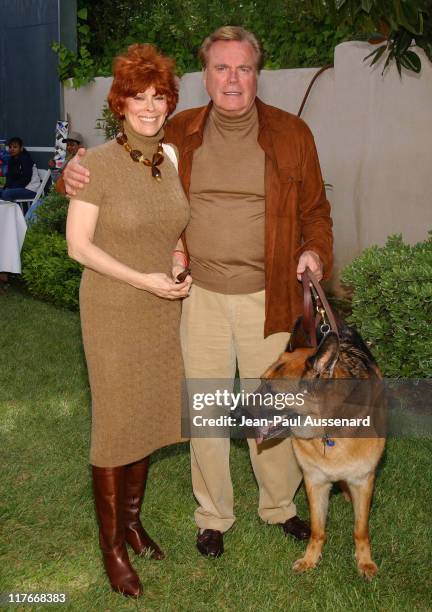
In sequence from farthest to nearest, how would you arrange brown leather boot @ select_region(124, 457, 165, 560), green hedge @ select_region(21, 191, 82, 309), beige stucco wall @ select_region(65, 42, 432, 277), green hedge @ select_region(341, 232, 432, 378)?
green hedge @ select_region(21, 191, 82, 309), beige stucco wall @ select_region(65, 42, 432, 277), green hedge @ select_region(341, 232, 432, 378), brown leather boot @ select_region(124, 457, 165, 560)

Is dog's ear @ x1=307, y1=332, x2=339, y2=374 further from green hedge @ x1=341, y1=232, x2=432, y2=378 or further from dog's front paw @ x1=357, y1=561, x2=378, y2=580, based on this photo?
green hedge @ x1=341, y1=232, x2=432, y2=378

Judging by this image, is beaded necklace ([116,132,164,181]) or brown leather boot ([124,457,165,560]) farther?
brown leather boot ([124,457,165,560])

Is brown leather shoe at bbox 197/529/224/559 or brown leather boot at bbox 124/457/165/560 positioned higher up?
brown leather boot at bbox 124/457/165/560

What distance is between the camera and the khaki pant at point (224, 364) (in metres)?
3.60

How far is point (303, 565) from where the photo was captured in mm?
3648

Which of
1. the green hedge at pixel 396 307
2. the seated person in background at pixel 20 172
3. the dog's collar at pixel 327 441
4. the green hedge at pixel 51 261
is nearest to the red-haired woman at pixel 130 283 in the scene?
the dog's collar at pixel 327 441

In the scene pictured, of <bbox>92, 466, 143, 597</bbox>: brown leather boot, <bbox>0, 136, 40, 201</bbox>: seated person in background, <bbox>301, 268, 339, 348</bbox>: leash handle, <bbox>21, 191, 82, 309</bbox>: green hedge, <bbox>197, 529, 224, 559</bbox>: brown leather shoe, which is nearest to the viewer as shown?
Answer: <bbox>301, 268, 339, 348</bbox>: leash handle

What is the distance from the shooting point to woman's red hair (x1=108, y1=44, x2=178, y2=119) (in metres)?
3.02

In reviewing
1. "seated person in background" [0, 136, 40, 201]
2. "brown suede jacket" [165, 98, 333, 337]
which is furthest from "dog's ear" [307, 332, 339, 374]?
"seated person in background" [0, 136, 40, 201]

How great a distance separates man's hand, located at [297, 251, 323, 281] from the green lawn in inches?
54.4

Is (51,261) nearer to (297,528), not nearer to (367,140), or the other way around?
(367,140)

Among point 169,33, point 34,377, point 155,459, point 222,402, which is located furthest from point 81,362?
point 169,33

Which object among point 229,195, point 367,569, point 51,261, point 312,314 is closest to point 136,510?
point 367,569

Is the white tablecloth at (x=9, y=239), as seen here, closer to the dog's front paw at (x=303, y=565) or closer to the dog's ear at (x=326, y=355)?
the dog's front paw at (x=303, y=565)
